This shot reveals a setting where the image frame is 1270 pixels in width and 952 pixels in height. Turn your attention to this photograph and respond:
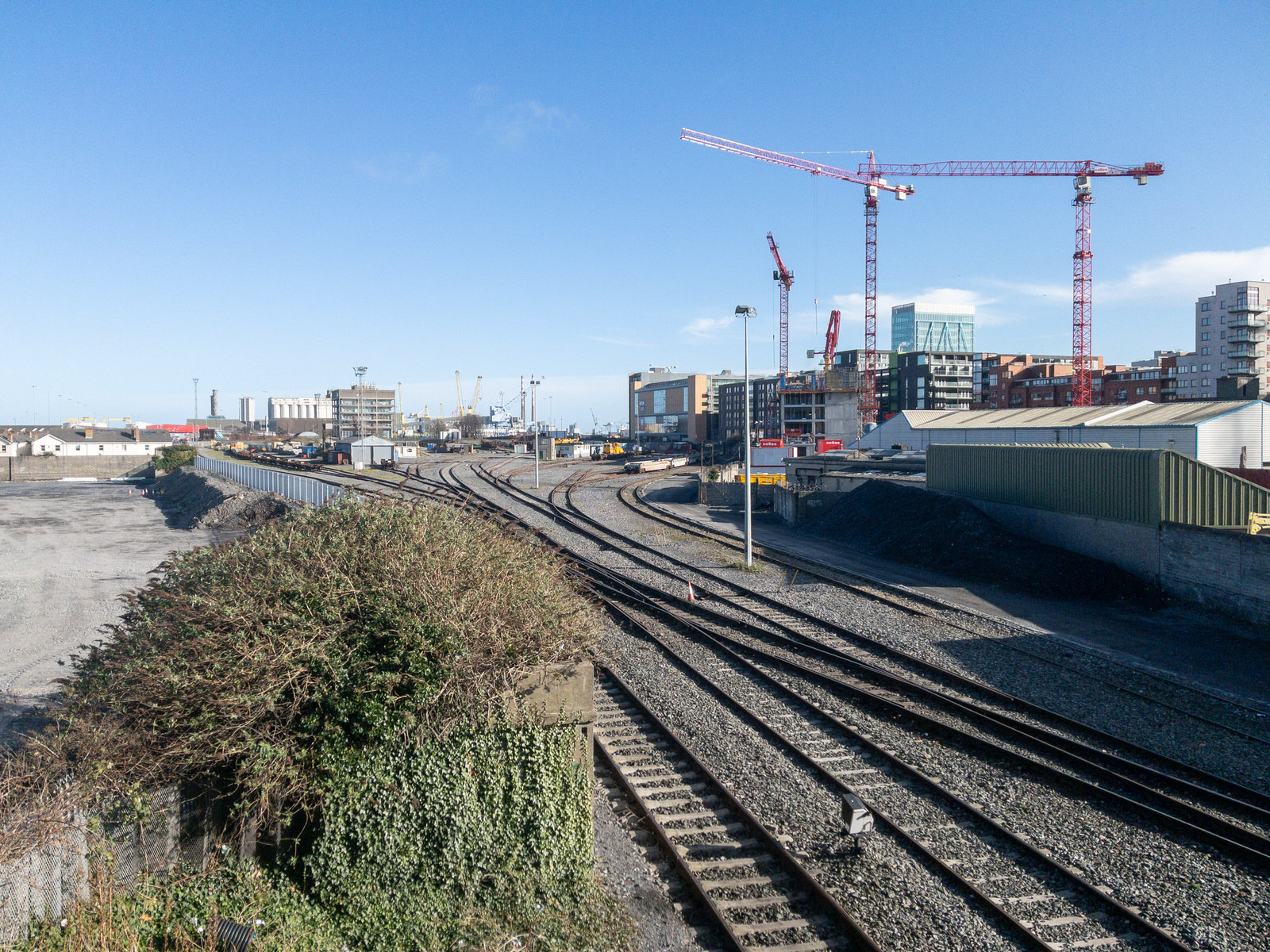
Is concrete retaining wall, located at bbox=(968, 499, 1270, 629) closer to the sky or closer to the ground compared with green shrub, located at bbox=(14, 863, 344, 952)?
closer to the sky

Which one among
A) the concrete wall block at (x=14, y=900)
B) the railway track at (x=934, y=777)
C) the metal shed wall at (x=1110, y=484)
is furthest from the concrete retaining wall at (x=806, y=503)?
the concrete wall block at (x=14, y=900)

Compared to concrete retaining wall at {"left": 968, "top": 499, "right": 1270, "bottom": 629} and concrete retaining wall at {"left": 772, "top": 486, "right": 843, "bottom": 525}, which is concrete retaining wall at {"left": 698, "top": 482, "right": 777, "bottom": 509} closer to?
concrete retaining wall at {"left": 772, "top": 486, "right": 843, "bottom": 525}

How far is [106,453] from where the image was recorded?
97.8 meters

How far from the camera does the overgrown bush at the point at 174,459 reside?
77500 mm

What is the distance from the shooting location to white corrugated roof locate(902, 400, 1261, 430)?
3341 cm

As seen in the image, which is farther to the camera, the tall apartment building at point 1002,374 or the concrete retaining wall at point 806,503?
the tall apartment building at point 1002,374

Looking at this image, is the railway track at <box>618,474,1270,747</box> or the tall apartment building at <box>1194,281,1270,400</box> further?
the tall apartment building at <box>1194,281,1270,400</box>

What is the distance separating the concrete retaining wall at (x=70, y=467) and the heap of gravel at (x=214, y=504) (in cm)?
3434

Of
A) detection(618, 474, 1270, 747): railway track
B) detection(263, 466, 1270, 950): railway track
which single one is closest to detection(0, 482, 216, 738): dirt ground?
detection(263, 466, 1270, 950): railway track

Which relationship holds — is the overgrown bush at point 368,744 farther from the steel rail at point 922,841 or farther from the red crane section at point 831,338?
the red crane section at point 831,338

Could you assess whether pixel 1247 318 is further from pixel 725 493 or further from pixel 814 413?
pixel 725 493

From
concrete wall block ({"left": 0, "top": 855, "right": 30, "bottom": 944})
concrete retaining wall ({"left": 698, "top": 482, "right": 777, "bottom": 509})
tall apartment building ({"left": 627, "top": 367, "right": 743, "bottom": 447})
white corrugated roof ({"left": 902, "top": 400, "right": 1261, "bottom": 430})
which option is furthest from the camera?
tall apartment building ({"left": 627, "top": 367, "right": 743, "bottom": 447})

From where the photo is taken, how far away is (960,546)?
26500 mm

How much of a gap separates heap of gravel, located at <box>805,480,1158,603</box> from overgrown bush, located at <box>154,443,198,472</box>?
2623 inches
